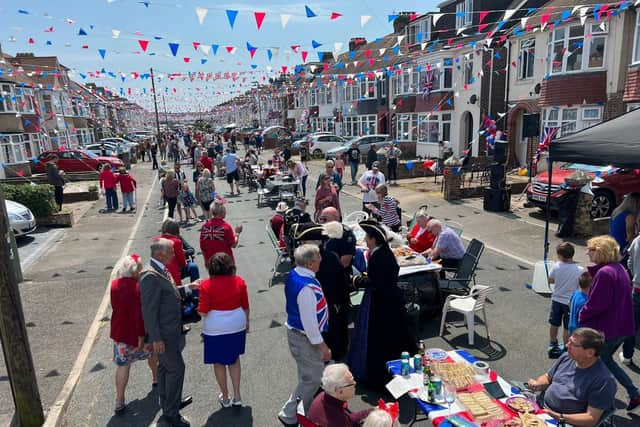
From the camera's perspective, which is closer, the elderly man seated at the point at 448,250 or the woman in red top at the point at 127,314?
the woman in red top at the point at 127,314

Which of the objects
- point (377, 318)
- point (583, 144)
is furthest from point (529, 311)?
point (377, 318)

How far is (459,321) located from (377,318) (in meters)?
2.53

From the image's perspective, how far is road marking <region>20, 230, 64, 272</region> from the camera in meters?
10.1

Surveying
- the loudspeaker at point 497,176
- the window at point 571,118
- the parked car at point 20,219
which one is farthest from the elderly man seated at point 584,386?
the window at point 571,118

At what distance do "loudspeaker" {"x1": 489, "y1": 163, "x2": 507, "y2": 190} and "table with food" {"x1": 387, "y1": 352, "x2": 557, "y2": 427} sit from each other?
1021 cm

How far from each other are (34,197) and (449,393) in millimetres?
13977

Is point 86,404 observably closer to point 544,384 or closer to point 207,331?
point 207,331

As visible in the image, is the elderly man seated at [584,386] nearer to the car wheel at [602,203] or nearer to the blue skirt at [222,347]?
the blue skirt at [222,347]

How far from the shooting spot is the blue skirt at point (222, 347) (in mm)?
4340

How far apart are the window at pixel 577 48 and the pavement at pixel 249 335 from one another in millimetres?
8809

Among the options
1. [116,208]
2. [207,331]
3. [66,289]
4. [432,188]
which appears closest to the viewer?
[207,331]

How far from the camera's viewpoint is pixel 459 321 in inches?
257

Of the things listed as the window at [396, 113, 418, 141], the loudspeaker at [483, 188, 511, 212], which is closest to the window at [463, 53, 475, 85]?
the window at [396, 113, 418, 141]

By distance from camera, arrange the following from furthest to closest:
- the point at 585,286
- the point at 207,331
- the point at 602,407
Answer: the point at 585,286
the point at 207,331
the point at 602,407
